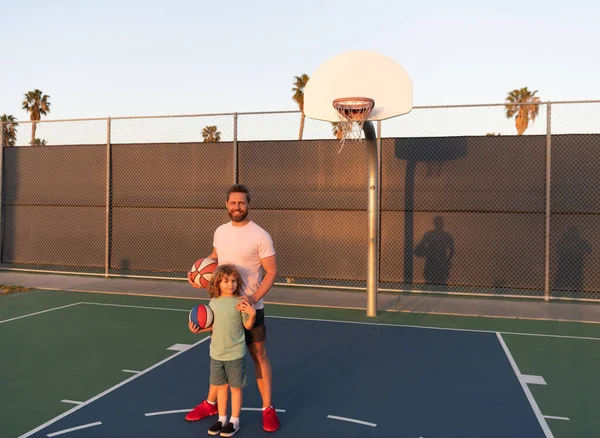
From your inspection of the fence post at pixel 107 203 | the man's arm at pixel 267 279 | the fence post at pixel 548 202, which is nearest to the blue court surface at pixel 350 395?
the man's arm at pixel 267 279

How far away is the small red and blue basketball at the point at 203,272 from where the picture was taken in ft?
17.1

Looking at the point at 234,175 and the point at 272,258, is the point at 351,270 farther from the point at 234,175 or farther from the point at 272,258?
the point at 272,258

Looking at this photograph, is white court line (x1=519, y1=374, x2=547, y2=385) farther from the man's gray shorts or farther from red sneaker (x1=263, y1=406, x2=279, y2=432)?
the man's gray shorts

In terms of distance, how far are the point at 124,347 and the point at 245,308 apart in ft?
11.7

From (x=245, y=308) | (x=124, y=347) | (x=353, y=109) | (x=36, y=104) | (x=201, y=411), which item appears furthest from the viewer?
(x=36, y=104)

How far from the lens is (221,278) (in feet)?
15.7

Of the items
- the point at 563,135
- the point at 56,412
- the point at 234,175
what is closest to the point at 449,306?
the point at 563,135

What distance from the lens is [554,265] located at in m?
11.5

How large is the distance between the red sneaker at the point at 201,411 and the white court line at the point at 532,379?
11.5ft

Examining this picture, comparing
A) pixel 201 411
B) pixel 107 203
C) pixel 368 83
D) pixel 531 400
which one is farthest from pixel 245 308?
pixel 107 203

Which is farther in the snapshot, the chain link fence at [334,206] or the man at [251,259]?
the chain link fence at [334,206]

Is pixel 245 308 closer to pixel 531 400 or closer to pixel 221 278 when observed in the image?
pixel 221 278

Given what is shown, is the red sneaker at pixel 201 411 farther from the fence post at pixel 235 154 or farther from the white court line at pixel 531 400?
the fence post at pixel 235 154

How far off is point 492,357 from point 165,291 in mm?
7096
